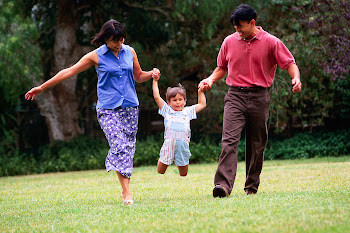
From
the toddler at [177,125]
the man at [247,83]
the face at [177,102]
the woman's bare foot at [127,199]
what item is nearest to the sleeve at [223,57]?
the man at [247,83]

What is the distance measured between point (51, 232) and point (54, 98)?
605 inches

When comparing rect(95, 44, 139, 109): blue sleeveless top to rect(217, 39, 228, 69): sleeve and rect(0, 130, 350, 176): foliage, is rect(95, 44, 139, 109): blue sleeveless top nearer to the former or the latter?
rect(217, 39, 228, 69): sleeve

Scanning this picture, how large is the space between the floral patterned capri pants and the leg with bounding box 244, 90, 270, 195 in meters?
1.39

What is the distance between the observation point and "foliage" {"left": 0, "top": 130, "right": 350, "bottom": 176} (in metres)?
17.2

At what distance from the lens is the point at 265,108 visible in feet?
21.6

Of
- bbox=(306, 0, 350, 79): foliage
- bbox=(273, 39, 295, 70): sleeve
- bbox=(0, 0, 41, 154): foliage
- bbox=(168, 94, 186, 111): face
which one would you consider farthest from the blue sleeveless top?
bbox=(306, 0, 350, 79): foliage

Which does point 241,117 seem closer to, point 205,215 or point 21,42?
point 205,215

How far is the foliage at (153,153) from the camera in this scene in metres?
17.2

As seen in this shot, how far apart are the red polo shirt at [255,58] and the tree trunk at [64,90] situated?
42.2 ft

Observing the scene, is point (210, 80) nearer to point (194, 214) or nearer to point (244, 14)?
point (244, 14)

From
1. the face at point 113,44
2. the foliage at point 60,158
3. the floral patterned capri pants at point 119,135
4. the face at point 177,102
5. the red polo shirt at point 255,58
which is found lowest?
the foliage at point 60,158

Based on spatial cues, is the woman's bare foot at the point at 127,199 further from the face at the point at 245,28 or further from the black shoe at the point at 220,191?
the face at the point at 245,28

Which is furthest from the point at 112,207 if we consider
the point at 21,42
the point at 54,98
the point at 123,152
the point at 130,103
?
the point at 54,98

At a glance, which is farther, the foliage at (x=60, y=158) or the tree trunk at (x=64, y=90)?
the tree trunk at (x=64, y=90)
